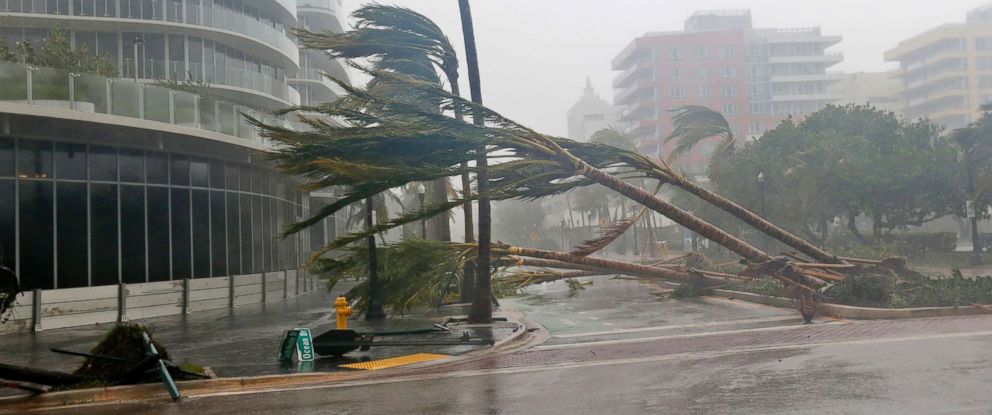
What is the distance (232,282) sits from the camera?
25.8 meters

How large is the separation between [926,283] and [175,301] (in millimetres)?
20092

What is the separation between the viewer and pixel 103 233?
21797mm

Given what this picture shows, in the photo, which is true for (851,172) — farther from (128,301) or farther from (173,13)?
(173,13)

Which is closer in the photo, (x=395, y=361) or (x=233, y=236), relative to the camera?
(x=395, y=361)

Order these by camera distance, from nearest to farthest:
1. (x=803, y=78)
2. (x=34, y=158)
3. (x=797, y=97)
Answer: (x=34, y=158)
(x=797, y=97)
(x=803, y=78)

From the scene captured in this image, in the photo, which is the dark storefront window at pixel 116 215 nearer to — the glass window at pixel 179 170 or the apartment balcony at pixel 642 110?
the glass window at pixel 179 170

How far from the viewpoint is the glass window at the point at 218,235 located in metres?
26.2

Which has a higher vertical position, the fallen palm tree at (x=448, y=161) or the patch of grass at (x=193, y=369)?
the fallen palm tree at (x=448, y=161)

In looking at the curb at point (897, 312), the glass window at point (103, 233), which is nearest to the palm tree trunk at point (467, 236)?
the curb at point (897, 312)

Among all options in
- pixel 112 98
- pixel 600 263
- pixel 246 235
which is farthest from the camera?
pixel 246 235

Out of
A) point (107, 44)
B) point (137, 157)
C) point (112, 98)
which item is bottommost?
point (137, 157)

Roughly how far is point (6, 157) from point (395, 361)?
44.0 feet

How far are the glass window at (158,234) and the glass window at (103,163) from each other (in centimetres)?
143

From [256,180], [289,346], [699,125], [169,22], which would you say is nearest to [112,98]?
[256,180]
